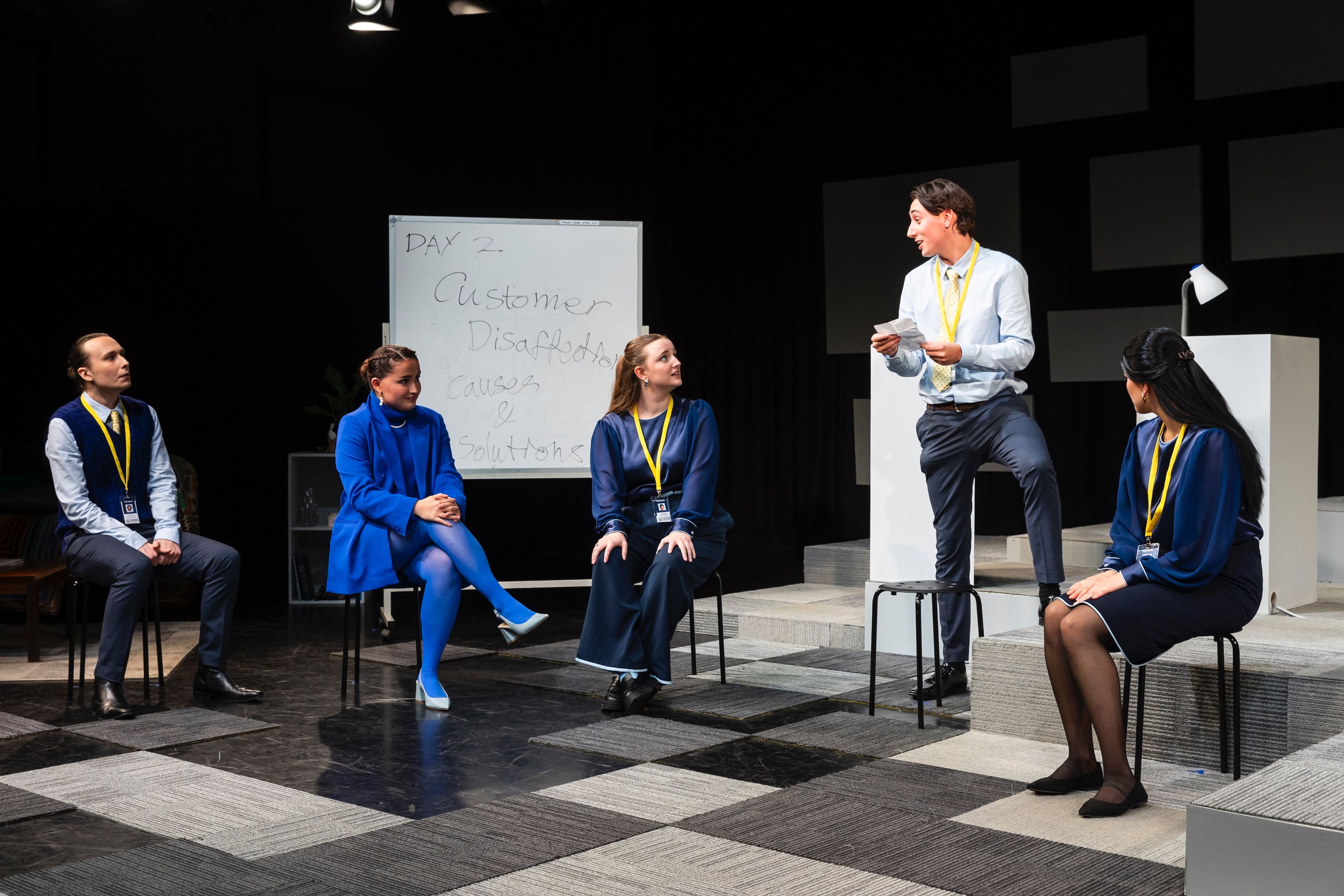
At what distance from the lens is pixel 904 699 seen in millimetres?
4012

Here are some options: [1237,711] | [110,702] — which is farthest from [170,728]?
[1237,711]

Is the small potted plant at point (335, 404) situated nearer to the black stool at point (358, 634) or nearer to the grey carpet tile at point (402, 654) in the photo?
the grey carpet tile at point (402, 654)

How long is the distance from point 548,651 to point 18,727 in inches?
77.6

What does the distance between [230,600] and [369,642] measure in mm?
1317

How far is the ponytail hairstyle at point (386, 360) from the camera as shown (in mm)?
4234

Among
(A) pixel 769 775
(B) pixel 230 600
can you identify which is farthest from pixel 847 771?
(B) pixel 230 600

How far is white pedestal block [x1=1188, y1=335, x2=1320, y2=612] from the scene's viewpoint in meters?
3.73

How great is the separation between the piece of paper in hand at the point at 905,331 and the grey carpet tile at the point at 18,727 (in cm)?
268

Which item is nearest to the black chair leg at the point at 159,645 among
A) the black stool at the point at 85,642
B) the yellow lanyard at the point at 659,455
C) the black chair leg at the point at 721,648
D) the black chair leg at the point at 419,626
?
the black stool at the point at 85,642

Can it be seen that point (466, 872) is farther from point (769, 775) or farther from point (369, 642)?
point (369, 642)

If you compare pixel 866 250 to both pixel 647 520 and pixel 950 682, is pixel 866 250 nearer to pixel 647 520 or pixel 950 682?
pixel 647 520

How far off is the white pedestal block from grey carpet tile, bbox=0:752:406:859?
263 cm

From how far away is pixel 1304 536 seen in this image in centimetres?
398

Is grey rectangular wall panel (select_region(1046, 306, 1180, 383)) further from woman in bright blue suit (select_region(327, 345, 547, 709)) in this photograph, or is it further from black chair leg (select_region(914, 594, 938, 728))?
woman in bright blue suit (select_region(327, 345, 547, 709))
